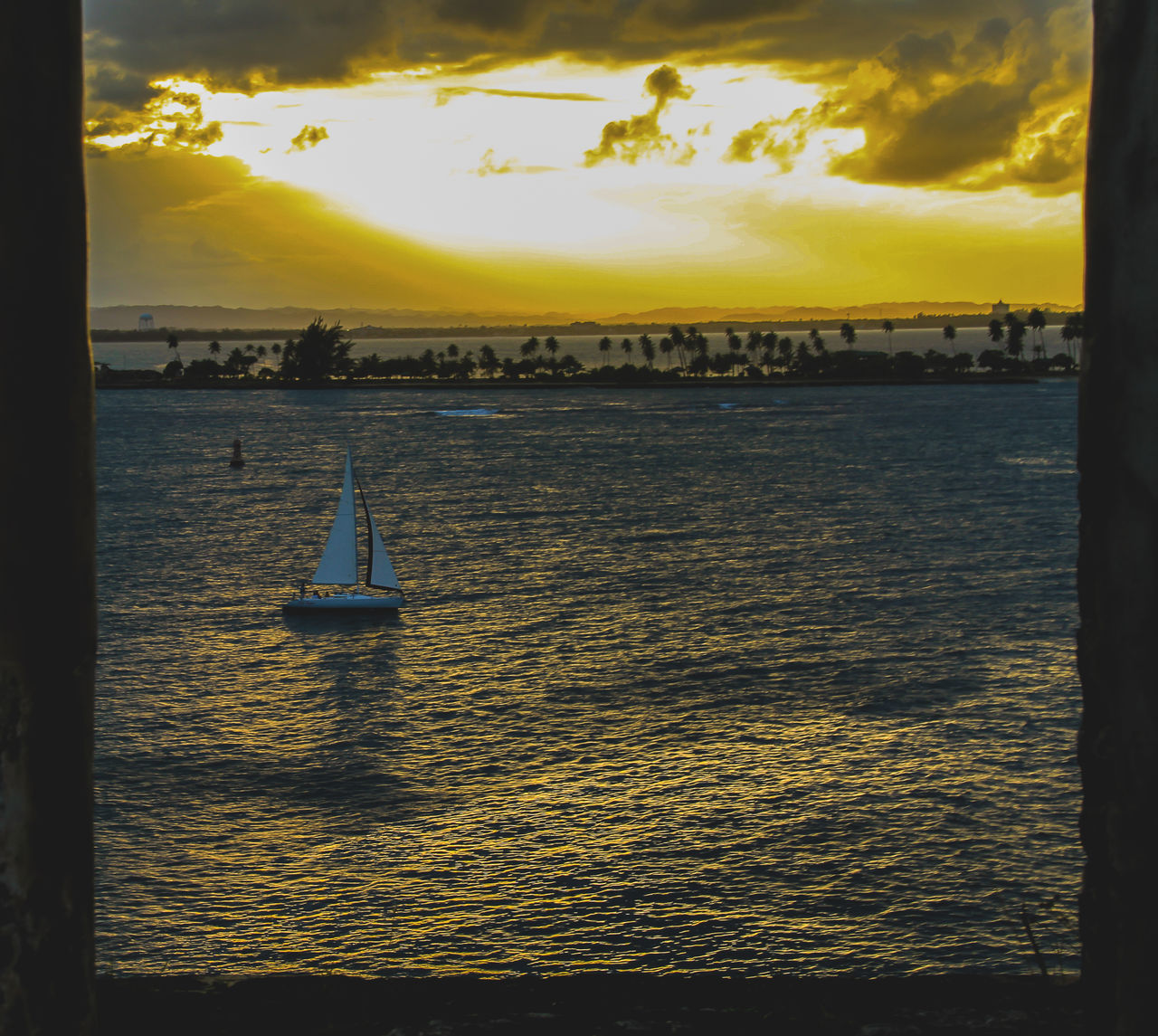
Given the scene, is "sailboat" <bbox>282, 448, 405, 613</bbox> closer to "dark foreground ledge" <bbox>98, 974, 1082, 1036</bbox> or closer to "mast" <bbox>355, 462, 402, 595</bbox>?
"mast" <bbox>355, 462, 402, 595</bbox>

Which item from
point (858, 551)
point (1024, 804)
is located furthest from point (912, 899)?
point (858, 551)

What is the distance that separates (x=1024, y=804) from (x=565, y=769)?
40.1 ft

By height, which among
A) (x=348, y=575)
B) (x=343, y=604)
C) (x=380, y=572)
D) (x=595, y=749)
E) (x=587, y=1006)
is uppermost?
(x=587, y=1006)

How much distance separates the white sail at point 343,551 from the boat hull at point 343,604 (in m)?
2.06
